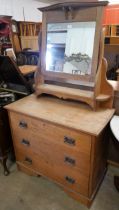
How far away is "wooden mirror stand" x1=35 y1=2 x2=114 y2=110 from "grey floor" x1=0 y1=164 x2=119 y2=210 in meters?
0.81

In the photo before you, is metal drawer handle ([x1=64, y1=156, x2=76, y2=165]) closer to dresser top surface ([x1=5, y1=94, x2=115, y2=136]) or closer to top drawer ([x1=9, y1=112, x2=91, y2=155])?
top drawer ([x1=9, y1=112, x2=91, y2=155])

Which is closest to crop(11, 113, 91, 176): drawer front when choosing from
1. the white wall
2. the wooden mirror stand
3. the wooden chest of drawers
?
the wooden chest of drawers

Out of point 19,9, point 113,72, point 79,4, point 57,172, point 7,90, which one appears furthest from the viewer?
point 19,9

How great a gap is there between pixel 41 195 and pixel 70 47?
53.0 inches

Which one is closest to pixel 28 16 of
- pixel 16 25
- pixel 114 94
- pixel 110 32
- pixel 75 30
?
pixel 16 25

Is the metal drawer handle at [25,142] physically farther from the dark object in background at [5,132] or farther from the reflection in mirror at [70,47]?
the reflection in mirror at [70,47]

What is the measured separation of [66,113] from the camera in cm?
138

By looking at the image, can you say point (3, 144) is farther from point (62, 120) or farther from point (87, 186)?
point (87, 186)

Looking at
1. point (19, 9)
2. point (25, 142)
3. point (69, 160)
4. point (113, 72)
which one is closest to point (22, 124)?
point (25, 142)

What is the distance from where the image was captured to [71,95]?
146cm

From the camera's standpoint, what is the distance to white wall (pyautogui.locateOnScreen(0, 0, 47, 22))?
154 inches

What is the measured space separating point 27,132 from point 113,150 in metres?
0.91

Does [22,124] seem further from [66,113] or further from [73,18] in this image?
[73,18]

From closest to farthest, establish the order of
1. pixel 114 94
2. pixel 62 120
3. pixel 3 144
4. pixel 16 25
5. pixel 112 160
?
pixel 62 120
pixel 114 94
pixel 3 144
pixel 112 160
pixel 16 25
